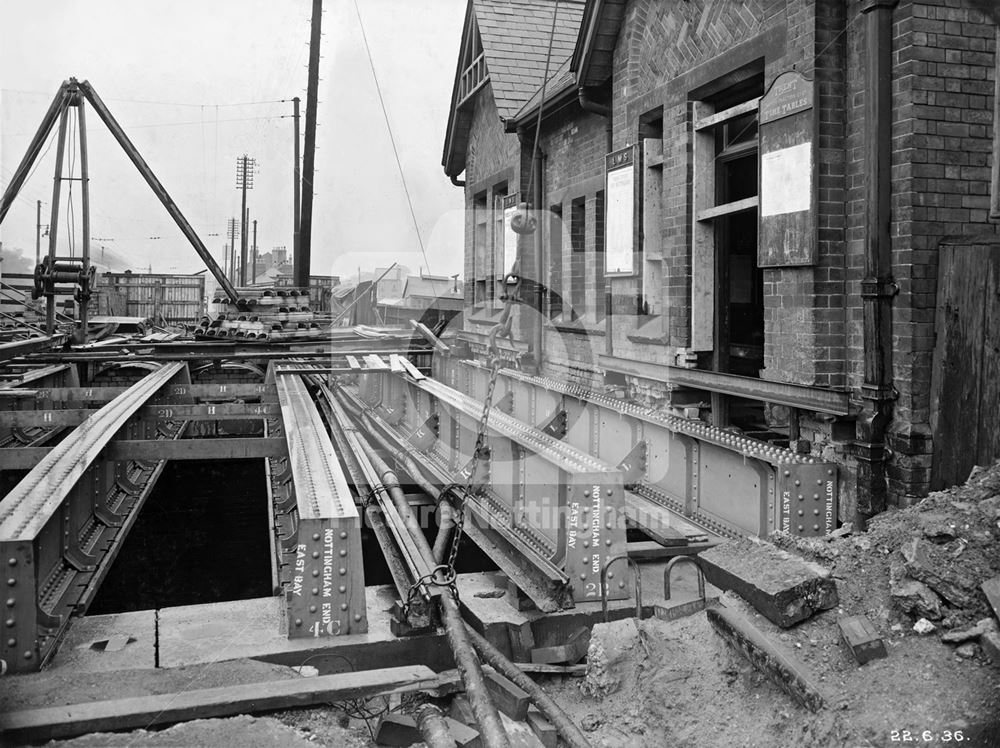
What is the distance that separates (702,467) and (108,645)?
14.5ft

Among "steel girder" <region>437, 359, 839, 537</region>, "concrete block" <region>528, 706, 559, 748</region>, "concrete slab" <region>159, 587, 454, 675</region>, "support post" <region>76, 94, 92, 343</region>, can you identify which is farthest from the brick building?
"support post" <region>76, 94, 92, 343</region>

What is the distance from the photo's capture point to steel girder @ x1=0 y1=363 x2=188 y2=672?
4.12 m

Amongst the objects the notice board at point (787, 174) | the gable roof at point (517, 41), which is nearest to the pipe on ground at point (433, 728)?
the notice board at point (787, 174)

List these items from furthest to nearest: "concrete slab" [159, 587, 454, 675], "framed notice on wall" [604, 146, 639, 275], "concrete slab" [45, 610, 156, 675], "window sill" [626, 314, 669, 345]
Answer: "framed notice on wall" [604, 146, 639, 275] < "window sill" [626, 314, 669, 345] < "concrete slab" [159, 587, 454, 675] < "concrete slab" [45, 610, 156, 675]

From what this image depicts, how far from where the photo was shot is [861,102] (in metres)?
6.25

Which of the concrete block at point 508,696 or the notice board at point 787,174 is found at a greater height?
the notice board at point 787,174

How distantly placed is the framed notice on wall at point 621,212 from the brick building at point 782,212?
0.03 metres

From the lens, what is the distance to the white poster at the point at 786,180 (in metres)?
6.48

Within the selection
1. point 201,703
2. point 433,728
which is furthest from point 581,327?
point 201,703

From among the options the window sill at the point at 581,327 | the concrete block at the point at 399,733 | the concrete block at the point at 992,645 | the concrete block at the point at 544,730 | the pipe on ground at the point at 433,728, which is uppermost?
the window sill at the point at 581,327

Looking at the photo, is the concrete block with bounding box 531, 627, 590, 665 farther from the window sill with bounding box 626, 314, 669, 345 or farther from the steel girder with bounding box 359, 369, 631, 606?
the window sill with bounding box 626, 314, 669, 345

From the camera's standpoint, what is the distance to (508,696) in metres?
4.09

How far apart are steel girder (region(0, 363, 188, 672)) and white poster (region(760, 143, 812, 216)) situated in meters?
5.31

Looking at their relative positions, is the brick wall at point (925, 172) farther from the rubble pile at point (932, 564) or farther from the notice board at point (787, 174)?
the rubble pile at point (932, 564)
